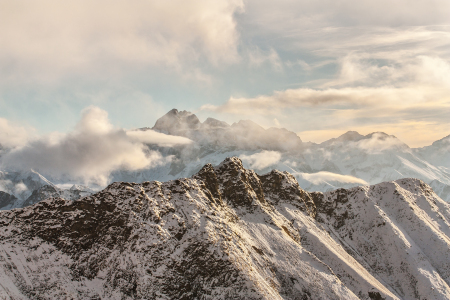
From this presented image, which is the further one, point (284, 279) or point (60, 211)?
point (284, 279)

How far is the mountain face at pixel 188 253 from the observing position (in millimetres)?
99062

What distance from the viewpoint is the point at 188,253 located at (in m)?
111

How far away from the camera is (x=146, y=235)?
11138 cm

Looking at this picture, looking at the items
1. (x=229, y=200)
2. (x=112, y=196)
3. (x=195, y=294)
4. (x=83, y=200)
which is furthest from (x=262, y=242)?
(x=83, y=200)

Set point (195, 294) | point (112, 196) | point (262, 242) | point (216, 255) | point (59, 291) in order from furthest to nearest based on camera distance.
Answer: point (262, 242), point (112, 196), point (216, 255), point (195, 294), point (59, 291)

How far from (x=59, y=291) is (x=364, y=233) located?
166 metres

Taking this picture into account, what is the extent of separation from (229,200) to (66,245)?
255 feet

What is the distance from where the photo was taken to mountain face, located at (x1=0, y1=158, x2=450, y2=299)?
99.1 m

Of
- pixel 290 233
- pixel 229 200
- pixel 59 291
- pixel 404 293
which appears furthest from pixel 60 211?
pixel 404 293

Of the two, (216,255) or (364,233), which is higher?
(216,255)

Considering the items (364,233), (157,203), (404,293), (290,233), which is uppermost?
(157,203)

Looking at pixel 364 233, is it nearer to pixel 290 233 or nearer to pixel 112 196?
pixel 290 233

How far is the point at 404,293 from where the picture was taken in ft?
506

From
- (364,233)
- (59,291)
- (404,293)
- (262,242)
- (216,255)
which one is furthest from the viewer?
(364,233)
